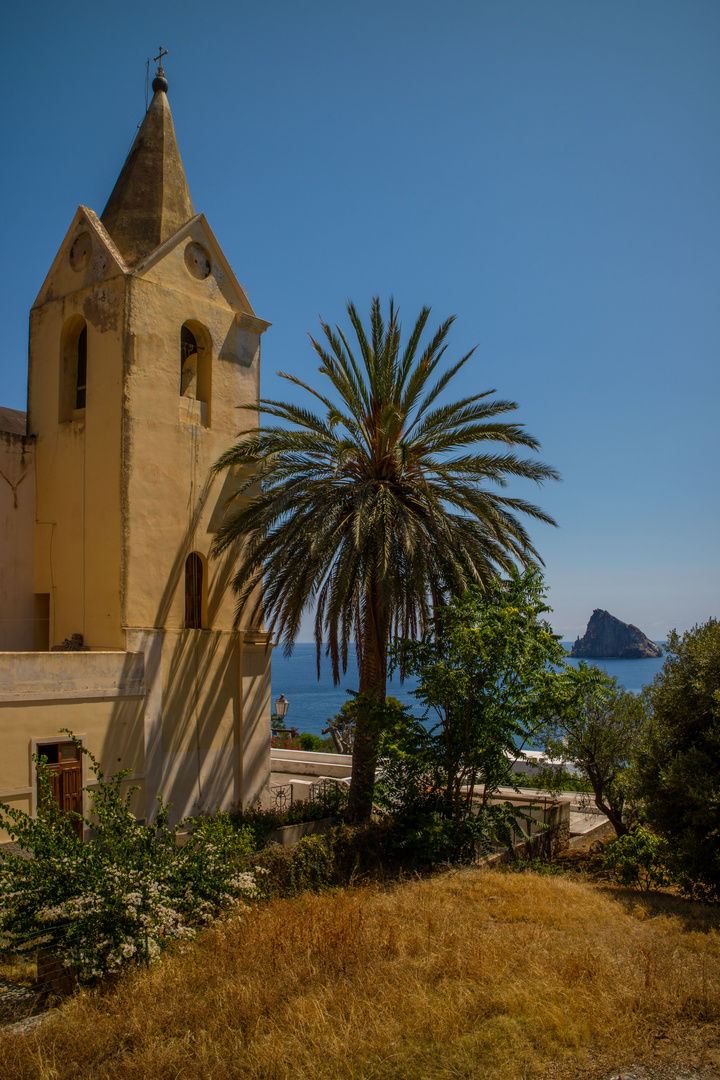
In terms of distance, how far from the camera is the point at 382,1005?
6.45 metres

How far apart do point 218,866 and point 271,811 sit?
27.1ft

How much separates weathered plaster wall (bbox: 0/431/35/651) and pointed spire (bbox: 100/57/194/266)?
4728mm

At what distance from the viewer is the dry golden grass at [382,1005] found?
5.68 metres

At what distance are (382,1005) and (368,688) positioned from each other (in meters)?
8.96

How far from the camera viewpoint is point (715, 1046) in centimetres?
604

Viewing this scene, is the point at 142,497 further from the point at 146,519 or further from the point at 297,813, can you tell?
the point at 297,813

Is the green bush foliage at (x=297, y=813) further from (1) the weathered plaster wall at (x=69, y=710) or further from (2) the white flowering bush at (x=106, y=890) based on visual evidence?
(2) the white flowering bush at (x=106, y=890)

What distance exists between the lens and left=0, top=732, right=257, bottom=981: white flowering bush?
24.6 ft

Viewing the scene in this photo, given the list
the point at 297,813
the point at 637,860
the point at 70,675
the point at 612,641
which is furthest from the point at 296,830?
the point at 612,641

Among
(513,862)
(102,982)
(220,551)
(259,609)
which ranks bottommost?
(513,862)

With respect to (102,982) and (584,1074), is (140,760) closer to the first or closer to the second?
(102,982)

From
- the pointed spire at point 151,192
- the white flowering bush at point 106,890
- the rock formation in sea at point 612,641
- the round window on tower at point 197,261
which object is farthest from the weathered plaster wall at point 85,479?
the rock formation in sea at point 612,641

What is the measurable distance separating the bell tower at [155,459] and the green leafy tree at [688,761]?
27.9 feet

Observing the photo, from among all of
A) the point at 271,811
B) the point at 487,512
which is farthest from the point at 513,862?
the point at 487,512
